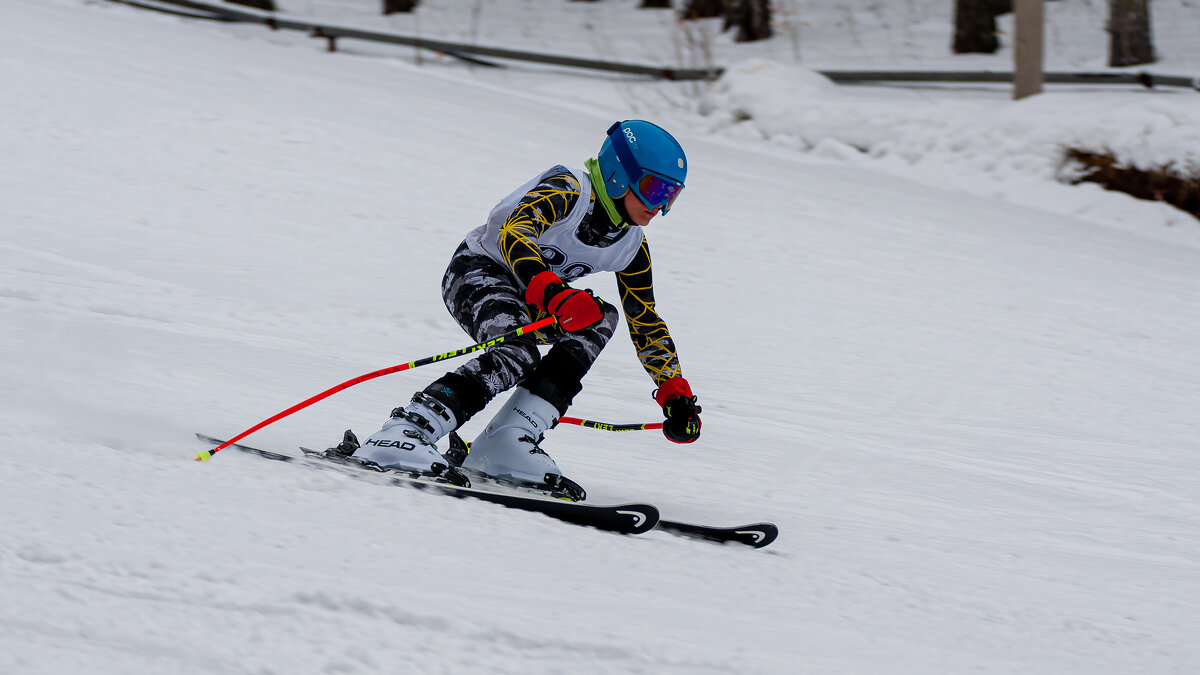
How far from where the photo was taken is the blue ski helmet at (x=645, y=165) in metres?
3.54

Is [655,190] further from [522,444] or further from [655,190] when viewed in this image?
[522,444]

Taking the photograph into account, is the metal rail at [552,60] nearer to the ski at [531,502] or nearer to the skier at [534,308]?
the skier at [534,308]

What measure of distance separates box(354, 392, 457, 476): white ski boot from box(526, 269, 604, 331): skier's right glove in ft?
1.59

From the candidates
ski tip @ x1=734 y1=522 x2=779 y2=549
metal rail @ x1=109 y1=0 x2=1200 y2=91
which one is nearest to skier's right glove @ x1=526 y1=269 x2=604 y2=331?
ski tip @ x1=734 y1=522 x2=779 y2=549

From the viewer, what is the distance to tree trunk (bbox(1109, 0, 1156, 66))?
15.0 metres

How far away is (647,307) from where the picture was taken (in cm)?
398

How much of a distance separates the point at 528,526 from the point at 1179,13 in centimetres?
1910

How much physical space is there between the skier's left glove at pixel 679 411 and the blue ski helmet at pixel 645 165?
2.11ft

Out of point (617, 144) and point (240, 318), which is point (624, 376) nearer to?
point (240, 318)

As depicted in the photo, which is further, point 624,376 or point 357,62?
point 357,62

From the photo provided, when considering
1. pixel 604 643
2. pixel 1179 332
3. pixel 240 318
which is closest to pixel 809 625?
pixel 604 643

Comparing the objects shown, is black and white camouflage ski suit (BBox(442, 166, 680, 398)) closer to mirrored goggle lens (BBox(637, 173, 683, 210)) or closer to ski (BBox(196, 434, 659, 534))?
mirrored goggle lens (BBox(637, 173, 683, 210))

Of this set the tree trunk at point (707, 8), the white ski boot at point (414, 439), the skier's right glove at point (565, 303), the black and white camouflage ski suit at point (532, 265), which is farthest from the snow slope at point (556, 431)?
the tree trunk at point (707, 8)

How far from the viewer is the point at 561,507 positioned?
3334 mm
